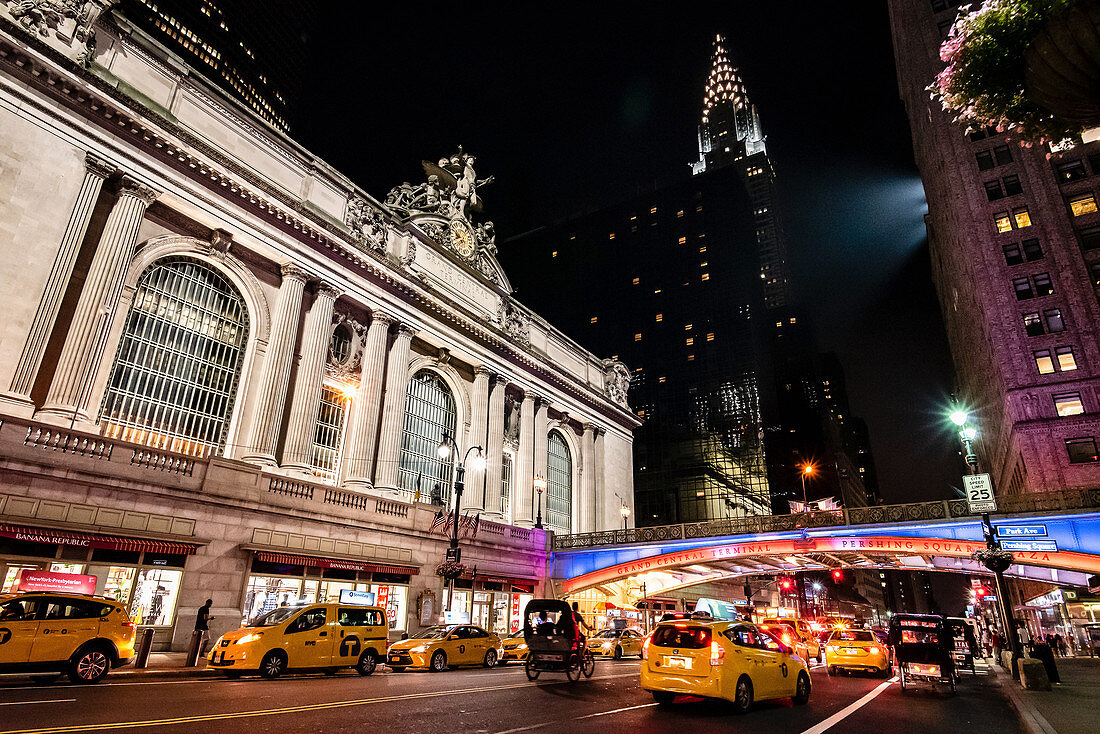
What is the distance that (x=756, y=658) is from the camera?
473 inches

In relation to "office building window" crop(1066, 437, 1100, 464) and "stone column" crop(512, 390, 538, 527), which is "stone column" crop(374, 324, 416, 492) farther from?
"office building window" crop(1066, 437, 1100, 464)

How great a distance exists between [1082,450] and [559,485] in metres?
38.1

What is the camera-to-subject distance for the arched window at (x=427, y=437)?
3856 centimetres

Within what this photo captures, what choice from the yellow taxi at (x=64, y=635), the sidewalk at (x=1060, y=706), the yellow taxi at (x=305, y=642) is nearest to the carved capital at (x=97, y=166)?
the yellow taxi at (x=64, y=635)

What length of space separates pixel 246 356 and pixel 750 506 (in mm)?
72324

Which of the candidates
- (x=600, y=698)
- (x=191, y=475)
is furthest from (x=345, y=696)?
(x=191, y=475)

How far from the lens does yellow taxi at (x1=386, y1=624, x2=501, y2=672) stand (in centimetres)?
2006

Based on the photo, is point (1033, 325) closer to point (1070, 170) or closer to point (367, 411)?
point (1070, 170)

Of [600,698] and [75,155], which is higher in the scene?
[75,155]

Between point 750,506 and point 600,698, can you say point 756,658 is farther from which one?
point 750,506

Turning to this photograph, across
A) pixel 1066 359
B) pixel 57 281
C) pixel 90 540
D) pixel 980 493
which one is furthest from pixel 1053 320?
pixel 57 281

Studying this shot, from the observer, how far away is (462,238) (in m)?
46.8

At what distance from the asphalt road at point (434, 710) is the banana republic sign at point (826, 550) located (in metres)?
17.3

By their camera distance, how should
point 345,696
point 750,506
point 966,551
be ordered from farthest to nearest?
point 750,506 → point 966,551 → point 345,696
